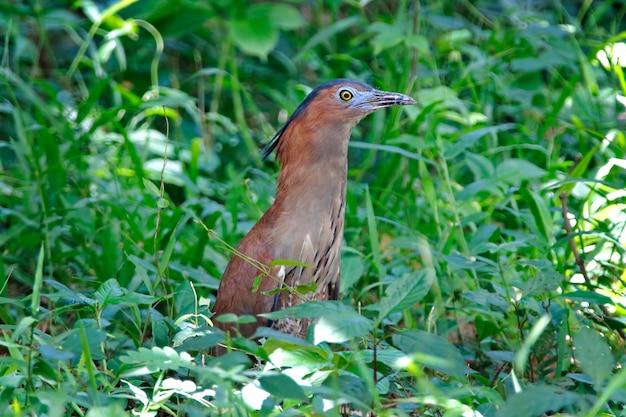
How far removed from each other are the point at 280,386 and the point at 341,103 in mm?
1989

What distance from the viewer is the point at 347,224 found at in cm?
497

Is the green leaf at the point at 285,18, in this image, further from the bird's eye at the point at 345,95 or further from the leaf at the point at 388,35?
the bird's eye at the point at 345,95

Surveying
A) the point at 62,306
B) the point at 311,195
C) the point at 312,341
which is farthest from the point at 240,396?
the point at 311,195

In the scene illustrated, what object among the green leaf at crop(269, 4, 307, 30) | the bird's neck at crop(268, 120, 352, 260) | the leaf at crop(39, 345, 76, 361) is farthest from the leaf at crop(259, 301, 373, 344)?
the green leaf at crop(269, 4, 307, 30)

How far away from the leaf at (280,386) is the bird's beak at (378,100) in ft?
6.51

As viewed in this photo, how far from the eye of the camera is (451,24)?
21.6ft

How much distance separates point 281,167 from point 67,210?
1112 mm

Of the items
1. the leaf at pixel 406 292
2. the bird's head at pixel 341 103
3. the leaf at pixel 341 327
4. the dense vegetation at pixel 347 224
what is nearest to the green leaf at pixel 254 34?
the dense vegetation at pixel 347 224

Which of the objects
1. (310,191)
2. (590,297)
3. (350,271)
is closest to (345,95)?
(310,191)

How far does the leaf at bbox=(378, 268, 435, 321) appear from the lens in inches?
104

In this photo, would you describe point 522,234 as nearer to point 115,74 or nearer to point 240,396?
point 240,396

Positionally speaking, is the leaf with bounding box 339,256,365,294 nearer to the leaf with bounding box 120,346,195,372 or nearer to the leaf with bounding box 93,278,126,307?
the leaf with bounding box 93,278,126,307

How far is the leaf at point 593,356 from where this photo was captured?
246 cm

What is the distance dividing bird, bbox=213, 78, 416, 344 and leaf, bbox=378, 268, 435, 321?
1034 millimetres
